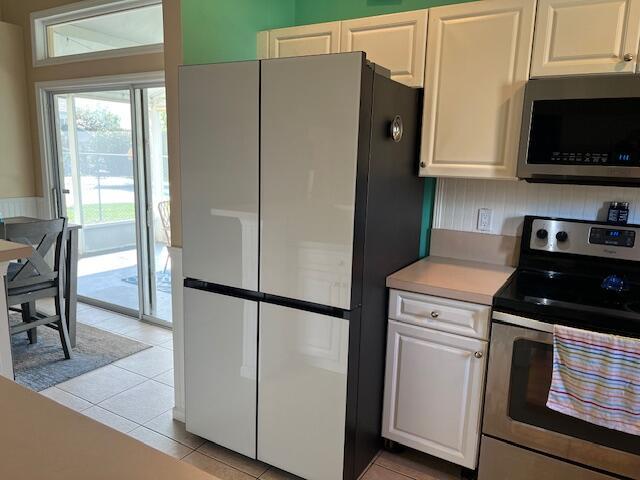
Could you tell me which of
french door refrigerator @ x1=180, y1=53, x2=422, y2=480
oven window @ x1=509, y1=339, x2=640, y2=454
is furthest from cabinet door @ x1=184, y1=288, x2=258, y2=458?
oven window @ x1=509, y1=339, x2=640, y2=454

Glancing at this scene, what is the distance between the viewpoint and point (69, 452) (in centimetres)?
69

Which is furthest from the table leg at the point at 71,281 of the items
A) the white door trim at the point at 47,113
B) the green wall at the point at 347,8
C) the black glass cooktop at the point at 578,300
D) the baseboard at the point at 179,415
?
the black glass cooktop at the point at 578,300

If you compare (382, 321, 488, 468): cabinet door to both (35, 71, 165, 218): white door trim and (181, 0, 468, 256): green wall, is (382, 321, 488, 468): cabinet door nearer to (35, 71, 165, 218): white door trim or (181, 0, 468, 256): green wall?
(181, 0, 468, 256): green wall

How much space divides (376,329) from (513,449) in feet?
2.45

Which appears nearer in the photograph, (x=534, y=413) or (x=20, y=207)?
(x=534, y=413)

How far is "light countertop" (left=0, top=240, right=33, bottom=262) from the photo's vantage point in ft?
4.97

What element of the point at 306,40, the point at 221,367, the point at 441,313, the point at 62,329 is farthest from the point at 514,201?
the point at 62,329

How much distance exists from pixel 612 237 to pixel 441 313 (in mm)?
875

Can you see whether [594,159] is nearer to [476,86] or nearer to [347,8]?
[476,86]

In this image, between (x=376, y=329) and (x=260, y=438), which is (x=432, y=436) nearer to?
(x=376, y=329)

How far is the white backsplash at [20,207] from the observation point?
13.3 ft

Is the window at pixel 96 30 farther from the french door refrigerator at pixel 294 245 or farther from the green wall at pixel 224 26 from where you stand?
the french door refrigerator at pixel 294 245

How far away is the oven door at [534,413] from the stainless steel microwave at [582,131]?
659 mm

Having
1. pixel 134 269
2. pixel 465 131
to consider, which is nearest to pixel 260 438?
pixel 465 131
